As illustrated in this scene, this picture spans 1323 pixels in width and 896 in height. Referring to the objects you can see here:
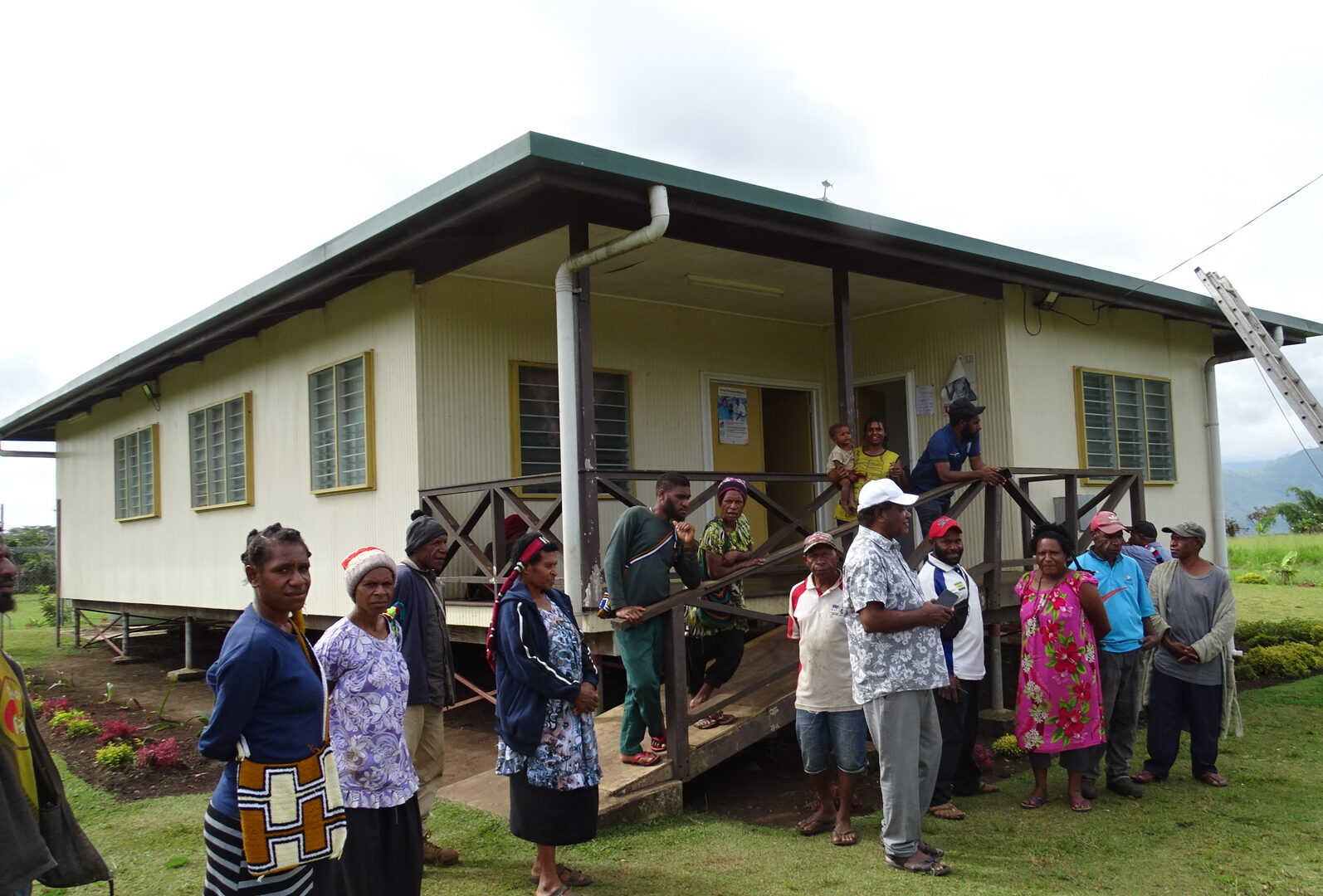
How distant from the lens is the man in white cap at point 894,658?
488cm

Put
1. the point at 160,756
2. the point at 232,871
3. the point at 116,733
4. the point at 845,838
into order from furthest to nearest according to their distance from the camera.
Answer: the point at 116,733 < the point at 160,756 < the point at 845,838 < the point at 232,871

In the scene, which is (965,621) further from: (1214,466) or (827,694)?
(1214,466)

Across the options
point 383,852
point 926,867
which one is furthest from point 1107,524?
point 383,852

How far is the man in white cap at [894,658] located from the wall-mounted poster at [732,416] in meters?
5.62

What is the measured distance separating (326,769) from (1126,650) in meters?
4.87

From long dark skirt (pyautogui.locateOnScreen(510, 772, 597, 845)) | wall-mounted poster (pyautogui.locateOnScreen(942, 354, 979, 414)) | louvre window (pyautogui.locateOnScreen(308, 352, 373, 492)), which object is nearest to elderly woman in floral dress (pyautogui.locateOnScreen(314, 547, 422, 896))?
long dark skirt (pyautogui.locateOnScreen(510, 772, 597, 845))

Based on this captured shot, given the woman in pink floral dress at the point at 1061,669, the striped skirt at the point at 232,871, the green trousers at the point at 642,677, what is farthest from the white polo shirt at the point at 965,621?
the striped skirt at the point at 232,871

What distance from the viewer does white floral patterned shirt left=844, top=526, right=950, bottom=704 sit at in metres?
4.89

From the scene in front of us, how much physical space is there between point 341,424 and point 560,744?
5756 millimetres

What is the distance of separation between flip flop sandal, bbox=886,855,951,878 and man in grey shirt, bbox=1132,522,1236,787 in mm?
2239

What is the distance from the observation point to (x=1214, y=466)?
489 inches

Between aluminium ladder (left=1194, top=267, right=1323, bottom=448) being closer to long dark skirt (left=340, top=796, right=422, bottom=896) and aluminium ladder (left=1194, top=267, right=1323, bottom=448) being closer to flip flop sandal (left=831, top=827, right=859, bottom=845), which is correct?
flip flop sandal (left=831, top=827, right=859, bottom=845)

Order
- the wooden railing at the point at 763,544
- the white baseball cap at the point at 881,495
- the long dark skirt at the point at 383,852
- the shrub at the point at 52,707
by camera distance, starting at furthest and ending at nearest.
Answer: the shrub at the point at 52,707 → the wooden railing at the point at 763,544 → the white baseball cap at the point at 881,495 → the long dark skirt at the point at 383,852

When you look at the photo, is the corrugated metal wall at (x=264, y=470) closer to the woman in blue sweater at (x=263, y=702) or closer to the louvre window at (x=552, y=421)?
the louvre window at (x=552, y=421)
